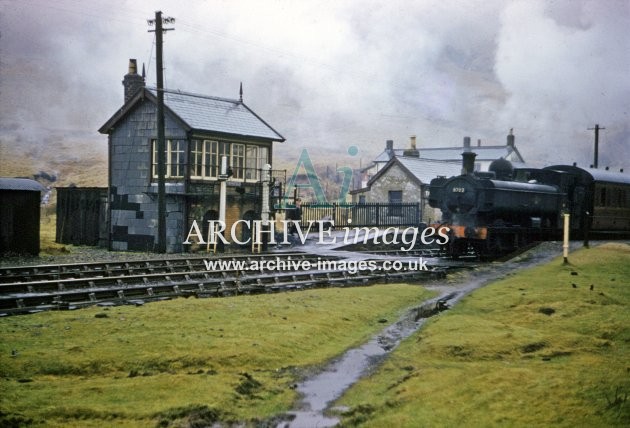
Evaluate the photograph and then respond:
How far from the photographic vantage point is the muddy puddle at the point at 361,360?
6.30 m

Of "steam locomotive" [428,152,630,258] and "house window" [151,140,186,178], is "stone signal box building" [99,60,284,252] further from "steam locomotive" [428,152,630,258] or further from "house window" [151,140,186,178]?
"steam locomotive" [428,152,630,258]

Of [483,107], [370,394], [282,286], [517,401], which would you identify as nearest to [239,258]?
[282,286]

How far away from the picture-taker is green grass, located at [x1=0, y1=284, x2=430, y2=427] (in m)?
6.03

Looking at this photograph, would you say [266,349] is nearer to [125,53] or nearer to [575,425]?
[575,425]

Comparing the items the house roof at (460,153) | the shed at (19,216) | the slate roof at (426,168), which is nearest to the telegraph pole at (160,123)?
the shed at (19,216)

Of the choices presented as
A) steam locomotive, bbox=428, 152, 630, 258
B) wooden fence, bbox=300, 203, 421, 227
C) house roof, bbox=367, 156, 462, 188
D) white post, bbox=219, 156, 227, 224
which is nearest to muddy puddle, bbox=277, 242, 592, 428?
steam locomotive, bbox=428, 152, 630, 258

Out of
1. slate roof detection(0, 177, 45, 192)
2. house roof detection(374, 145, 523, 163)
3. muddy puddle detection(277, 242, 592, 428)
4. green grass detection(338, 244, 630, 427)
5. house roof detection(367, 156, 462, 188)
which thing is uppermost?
house roof detection(374, 145, 523, 163)

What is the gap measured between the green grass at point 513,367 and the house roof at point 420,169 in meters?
26.5

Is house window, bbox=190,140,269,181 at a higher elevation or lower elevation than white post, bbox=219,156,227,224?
higher

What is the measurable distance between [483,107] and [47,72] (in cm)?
7436

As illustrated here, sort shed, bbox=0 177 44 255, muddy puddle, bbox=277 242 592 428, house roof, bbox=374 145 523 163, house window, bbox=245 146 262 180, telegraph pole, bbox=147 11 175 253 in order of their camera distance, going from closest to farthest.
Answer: muddy puddle, bbox=277 242 592 428 < shed, bbox=0 177 44 255 < telegraph pole, bbox=147 11 175 253 < house window, bbox=245 146 262 180 < house roof, bbox=374 145 523 163

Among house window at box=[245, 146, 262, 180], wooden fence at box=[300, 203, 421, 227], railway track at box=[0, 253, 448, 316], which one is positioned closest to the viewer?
railway track at box=[0, 253, 448, 316]

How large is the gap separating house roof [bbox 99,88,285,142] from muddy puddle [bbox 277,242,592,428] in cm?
1270

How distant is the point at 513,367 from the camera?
7.39 meters
